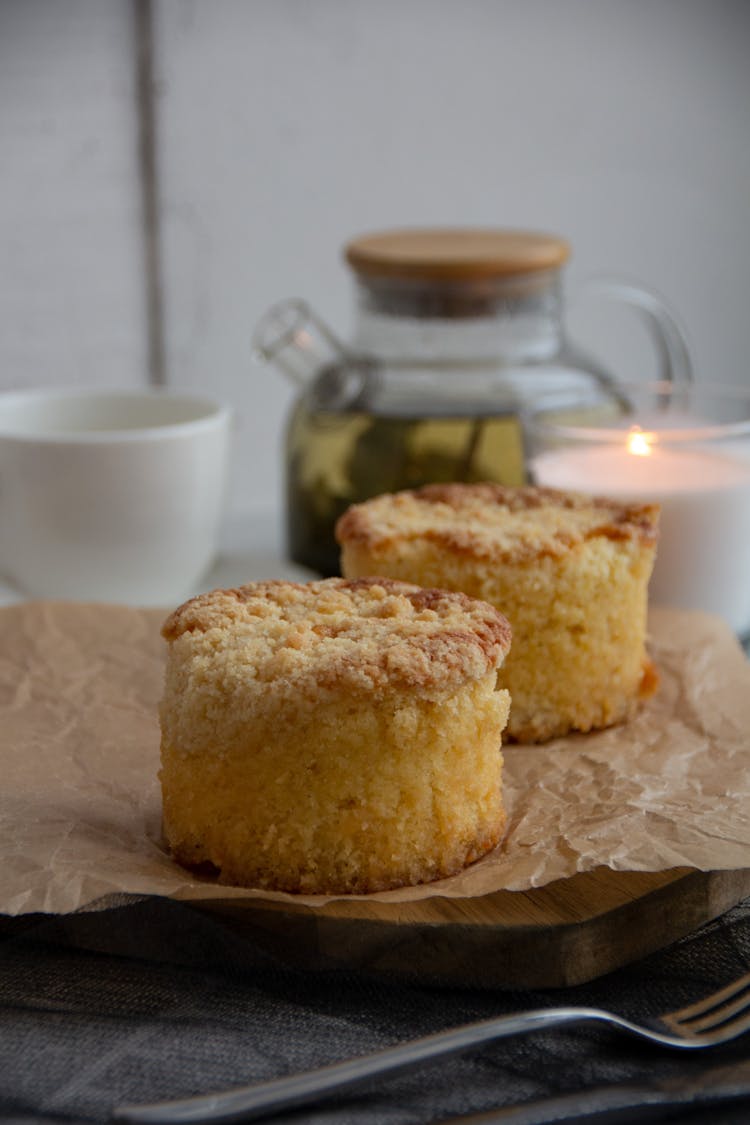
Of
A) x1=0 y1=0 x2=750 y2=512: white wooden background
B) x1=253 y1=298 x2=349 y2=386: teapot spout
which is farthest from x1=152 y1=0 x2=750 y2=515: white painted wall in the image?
x1=253 y1=298 x2=349 y2=386: teapot spout

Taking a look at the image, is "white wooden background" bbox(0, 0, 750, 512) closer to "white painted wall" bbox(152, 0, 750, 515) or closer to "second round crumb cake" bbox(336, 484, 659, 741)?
"white painted wall" bbox(152, 0, 750, 515)

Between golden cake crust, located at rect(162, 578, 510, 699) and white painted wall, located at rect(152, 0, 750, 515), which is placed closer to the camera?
golden cake crust, located at rect(162, 578, 510, 699)

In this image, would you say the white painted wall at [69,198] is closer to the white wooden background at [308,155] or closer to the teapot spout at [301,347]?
the white wooden background at [308,155]

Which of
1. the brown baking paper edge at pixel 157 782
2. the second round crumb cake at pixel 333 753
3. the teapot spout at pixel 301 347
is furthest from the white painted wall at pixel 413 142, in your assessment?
the second round crumb cake at pixel 333 753

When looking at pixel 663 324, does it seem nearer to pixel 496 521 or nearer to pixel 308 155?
pixel 496 521

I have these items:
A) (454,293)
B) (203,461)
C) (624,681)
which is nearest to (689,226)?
(454,293)

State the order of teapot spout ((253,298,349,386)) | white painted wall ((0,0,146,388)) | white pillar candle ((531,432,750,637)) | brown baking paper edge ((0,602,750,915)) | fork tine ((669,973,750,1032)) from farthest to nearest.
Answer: white painted wall ((0,0,146,388)), teapot spout ((253,298,349,386)), white pillar candle ((531,432,750,637)), brown baking paper edge ((0,602,750,915)), fork tine ((669,973,750,1032))
